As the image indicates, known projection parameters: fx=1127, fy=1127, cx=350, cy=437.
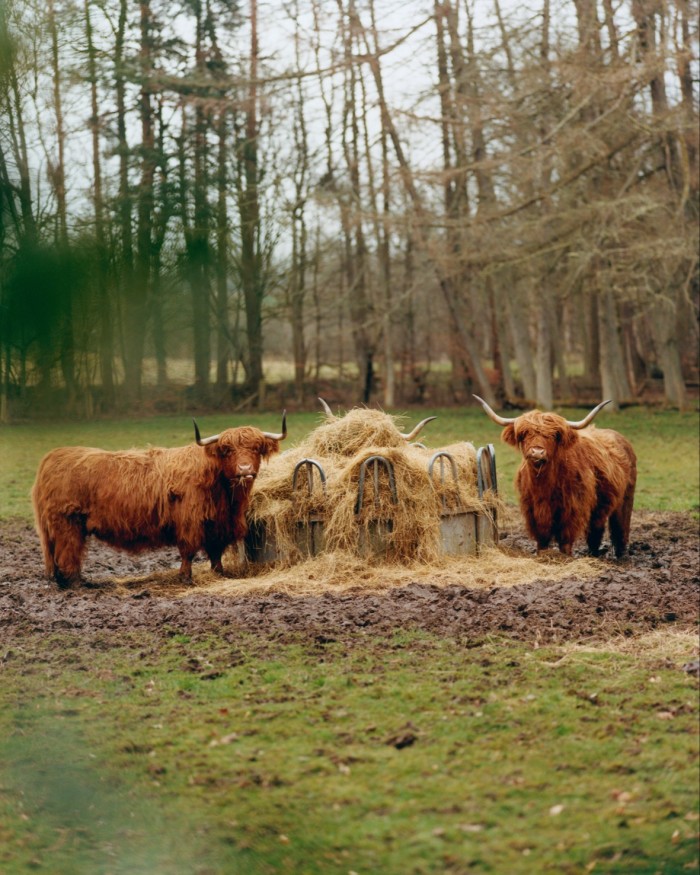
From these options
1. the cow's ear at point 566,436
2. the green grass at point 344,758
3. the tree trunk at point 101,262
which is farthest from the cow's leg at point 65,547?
the tree trunk at point 101,262

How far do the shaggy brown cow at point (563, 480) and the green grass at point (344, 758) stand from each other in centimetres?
318

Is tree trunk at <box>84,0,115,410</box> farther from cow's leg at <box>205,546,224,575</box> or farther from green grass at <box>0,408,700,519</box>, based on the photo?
cow's leg at <box>205,546,224,575</box>

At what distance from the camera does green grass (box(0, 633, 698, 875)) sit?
2.42m

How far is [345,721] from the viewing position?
477cm

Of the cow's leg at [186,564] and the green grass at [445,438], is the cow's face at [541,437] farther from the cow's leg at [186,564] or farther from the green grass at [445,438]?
the cow's leg at [186,564]

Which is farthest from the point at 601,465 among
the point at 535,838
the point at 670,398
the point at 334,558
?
the point at 670,398

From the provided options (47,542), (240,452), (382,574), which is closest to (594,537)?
(382,574)

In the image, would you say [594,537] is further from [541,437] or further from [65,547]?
[65,547]

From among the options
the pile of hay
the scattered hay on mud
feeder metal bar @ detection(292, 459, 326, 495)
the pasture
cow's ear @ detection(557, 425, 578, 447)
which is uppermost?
cow's ear @ detection(557, 425, 578, 447)

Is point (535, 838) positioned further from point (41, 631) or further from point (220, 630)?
point (41, 631)

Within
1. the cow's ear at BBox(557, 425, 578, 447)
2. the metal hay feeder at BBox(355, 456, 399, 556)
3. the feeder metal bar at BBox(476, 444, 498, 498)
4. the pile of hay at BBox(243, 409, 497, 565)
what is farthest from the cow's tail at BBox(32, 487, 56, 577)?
the cow's ear at BBox(557, 425, 578, 447)

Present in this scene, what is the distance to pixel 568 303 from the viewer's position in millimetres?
35906

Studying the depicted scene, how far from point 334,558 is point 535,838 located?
5664 mm

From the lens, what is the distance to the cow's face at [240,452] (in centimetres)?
852
